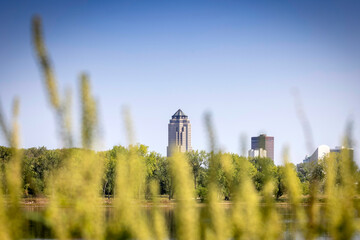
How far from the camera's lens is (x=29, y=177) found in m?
3.84

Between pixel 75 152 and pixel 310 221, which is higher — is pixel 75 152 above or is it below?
above

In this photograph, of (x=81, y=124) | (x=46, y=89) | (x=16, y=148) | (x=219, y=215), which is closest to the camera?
(x=46, y=89)

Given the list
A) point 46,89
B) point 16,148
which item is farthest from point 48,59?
point 16,148

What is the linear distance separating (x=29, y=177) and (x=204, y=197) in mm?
1682

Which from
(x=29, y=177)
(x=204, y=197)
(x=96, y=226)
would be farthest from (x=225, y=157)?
(x=29, y=177)

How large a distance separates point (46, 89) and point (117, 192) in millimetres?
1194

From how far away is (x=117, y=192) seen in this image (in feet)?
12.9

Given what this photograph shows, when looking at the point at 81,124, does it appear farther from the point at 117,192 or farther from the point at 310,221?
the point at 310,221

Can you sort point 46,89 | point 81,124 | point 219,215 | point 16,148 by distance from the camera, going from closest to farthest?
1. point 46,89
2. point 81,124
3. point 16,148
4. point 219,215

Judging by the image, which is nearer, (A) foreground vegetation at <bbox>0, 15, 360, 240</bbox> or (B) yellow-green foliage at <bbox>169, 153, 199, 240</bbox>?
(A) foreground vegetation at <bbox>0, 15, 360, 240</bbox>

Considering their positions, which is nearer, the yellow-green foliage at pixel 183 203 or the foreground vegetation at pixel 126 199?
the foreground vegetation at pixel 126 199

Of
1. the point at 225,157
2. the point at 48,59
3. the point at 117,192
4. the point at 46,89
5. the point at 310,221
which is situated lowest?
the point at 310,221

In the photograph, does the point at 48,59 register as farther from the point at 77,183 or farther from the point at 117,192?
the point at 117,192

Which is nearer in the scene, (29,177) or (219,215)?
(29,177)
